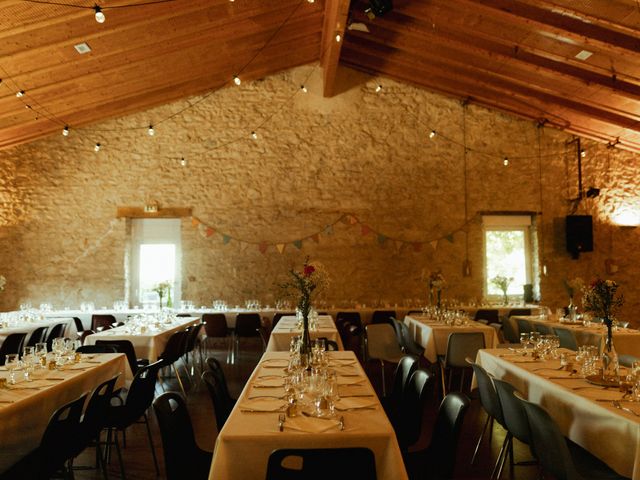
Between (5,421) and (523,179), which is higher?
(523,179)

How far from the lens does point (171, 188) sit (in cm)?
1013

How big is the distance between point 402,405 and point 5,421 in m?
2.55

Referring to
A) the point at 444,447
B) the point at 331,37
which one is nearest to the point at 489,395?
the point at 444,447

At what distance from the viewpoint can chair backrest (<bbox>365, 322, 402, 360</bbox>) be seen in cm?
620

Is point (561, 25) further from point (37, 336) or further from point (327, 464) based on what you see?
point (37, 336)

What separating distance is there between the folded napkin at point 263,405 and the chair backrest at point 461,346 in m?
3.04

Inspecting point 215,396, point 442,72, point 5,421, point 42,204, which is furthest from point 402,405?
point 42,204

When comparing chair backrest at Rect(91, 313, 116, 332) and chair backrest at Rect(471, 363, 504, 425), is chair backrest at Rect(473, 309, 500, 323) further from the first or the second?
chair backrest at Rect(91, 313, 116, 332)

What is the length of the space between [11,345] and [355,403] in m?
5.01

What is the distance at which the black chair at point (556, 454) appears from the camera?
101 inches

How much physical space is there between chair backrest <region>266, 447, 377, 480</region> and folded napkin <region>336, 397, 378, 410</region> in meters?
0.79

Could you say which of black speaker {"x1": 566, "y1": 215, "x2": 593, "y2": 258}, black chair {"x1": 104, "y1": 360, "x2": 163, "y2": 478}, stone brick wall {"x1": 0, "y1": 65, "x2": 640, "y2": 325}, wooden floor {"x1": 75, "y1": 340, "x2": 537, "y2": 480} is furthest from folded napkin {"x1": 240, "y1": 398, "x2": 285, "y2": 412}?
black speaker {"x1": 566, "y1": 215, "x2": 593, "y2": 258}

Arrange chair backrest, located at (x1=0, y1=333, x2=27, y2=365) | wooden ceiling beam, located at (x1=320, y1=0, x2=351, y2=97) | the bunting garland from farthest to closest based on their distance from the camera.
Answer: the bunting garland → wooden ceiling beam, located at (x1=320, y1=0, x2=351, y2=97) → chair backrest, located at (x1=0, y1=333, x2=27, y2=365)

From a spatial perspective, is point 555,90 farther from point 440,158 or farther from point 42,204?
point 42,204
